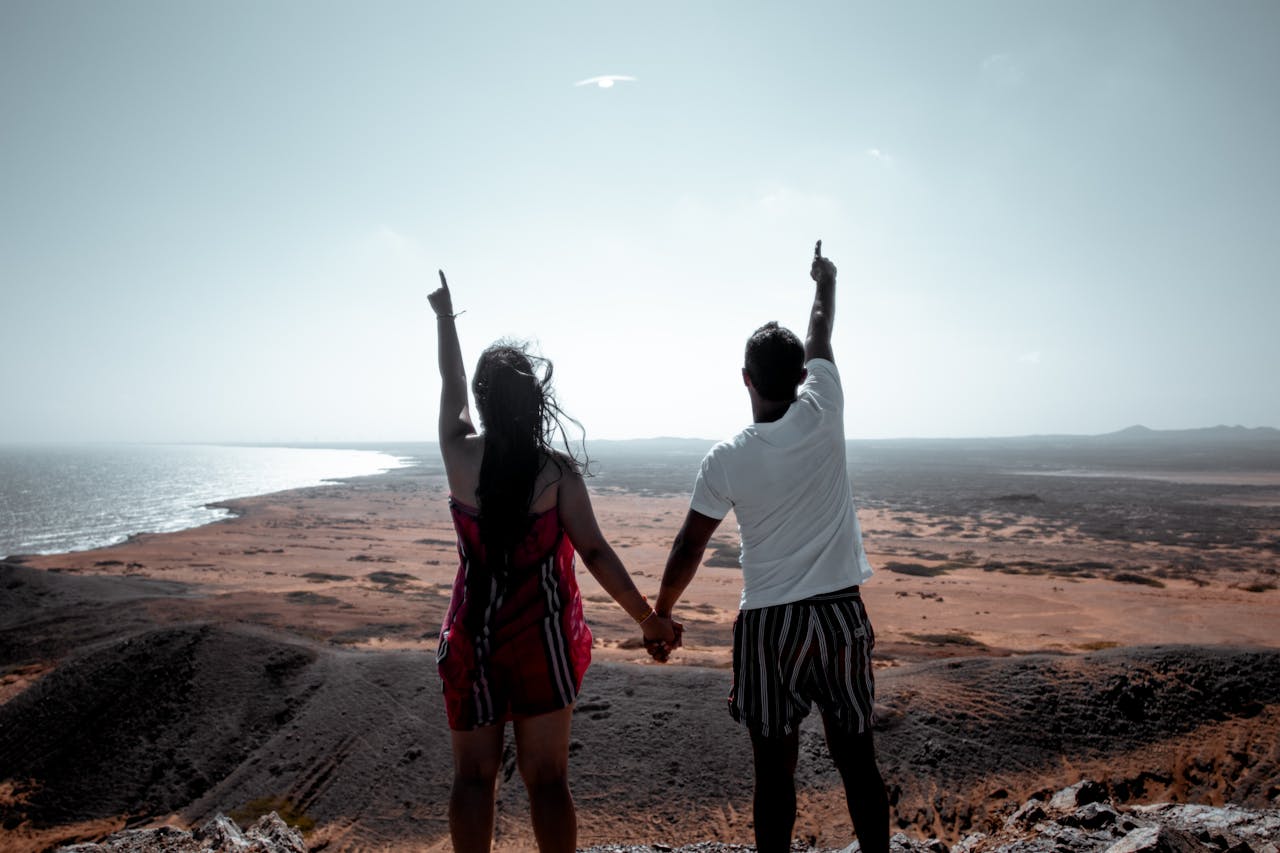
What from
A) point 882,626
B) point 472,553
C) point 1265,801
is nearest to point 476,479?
point 472,553

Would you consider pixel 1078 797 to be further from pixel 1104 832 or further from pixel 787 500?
pixel 787 500

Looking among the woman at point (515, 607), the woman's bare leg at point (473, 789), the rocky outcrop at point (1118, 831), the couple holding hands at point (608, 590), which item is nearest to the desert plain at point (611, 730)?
the rocky outcrop at point (1118, 831)

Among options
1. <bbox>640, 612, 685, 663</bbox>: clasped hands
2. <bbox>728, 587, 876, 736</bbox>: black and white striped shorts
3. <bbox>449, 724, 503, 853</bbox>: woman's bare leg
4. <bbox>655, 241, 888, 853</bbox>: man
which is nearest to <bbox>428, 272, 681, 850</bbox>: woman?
<bbox>449, 724, 503, 853</bbox>: woman's bare leg

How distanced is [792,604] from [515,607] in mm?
969

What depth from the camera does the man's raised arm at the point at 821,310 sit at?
9.12ft

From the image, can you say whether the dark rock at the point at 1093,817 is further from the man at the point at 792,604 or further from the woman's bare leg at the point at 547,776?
the woman's bare leg at the point at 547,776

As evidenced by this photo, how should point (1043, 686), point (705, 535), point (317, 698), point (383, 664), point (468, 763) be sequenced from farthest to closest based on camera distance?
point (383, 664) → point (317, 698) → point (1043, 686) → point (705, 535) → point (468, 763)

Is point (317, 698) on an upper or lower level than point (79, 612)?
upper

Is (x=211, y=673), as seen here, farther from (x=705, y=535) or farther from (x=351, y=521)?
(x=351, y=521)

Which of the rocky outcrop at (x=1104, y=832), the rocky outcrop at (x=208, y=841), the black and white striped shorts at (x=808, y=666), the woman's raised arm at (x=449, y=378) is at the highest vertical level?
the woman's raised arm at (x=449, y=378)

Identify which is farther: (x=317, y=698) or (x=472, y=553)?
(x=317, y=698)

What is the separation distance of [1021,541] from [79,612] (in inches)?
1185

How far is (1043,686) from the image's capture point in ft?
21.0

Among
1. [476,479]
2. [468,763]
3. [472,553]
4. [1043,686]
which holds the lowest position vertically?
[1043,686]
